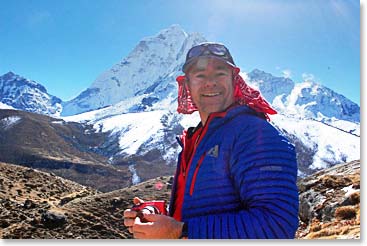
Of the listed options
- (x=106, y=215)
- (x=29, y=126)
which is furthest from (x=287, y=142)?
(x=29, y=126)

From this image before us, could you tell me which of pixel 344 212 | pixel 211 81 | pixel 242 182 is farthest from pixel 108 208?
pixel 242 182

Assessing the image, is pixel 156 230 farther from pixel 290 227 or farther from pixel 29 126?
pixel 29 126

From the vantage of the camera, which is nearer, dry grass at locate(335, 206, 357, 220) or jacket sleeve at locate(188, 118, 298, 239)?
jacket sleeve at locate(188, 118, 298, 239)

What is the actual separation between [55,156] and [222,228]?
66.3 metres

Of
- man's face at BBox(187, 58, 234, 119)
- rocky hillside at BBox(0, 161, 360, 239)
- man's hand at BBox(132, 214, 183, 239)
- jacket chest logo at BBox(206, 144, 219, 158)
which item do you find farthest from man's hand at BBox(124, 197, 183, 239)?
rocky hillside at BBox(0, 161, 360, 239)

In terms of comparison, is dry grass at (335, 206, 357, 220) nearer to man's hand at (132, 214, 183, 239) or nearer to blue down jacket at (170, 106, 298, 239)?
blue down jacket at (170, 106, 298, 239)

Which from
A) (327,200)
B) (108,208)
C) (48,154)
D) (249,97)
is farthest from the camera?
(48,154)

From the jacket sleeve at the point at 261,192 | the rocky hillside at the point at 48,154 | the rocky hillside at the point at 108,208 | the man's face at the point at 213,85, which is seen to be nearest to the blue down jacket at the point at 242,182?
the jacket sleeve at the point at 261,192

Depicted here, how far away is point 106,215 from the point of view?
12.3 m

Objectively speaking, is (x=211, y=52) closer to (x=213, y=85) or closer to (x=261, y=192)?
(x=213, y=85)

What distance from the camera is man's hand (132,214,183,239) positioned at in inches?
63.4

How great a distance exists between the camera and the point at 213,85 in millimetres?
1922

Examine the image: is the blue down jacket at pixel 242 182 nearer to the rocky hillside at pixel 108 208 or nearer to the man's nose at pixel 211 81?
the man's nose at pixel 211 81

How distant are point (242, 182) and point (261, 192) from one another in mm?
88
